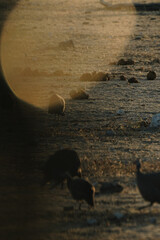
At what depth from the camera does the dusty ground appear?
563cm

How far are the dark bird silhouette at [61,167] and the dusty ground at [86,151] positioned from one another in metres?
0.19

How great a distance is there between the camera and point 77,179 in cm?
602

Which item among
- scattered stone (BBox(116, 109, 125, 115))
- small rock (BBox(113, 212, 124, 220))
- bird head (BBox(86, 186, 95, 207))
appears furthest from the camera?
scattered stone (BBox(116, 109, 125, 115))

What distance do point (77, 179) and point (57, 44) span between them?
677 inches

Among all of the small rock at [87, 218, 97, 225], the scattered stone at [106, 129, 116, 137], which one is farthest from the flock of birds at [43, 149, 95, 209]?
the scattered stone at [106, 129, 116, 137]

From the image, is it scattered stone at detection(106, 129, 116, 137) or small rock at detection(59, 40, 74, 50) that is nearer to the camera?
scattered stone at detection(106, 129, 116, 137)

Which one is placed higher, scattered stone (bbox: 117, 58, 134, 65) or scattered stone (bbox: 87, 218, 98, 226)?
scattered stone (bbox: 87, 218, 98, 226)

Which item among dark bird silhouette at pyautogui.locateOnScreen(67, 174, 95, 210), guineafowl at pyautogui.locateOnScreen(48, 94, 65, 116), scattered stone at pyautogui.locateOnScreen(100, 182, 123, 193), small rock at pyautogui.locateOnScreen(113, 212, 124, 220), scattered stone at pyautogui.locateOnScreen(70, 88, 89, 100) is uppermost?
dark bird silhouette at pyautogui.locateOnScreen(67, 174, 95, 210)

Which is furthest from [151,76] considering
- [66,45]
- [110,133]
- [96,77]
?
[66,45]

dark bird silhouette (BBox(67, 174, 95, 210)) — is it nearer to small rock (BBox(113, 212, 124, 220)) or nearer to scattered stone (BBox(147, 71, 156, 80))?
small rock (BBox(113, 212, 124, 220))

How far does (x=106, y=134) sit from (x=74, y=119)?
4.57 ft

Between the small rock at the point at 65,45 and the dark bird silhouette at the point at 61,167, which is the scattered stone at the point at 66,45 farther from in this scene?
the dark bird silhouette at the point at 61,167

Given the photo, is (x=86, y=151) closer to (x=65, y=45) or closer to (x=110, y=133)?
(x=110, y=133)

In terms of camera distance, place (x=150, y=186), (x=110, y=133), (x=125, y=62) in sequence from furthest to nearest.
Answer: (x=125, y=62), (x=110, y=133), (x=150, y=186)
